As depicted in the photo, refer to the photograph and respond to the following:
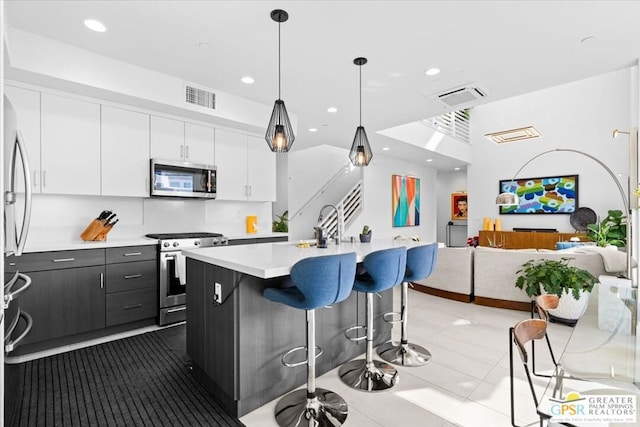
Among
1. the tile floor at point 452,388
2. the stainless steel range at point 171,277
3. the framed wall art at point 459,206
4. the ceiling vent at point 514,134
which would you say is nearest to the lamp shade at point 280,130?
the stainless steel range at point 171,277

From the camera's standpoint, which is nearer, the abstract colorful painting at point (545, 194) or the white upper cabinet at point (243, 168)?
the white upper cabinet at point (243, 168)

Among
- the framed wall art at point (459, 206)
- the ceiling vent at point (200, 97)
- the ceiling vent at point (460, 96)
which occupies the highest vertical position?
the ceiling vent at point (460, 96)

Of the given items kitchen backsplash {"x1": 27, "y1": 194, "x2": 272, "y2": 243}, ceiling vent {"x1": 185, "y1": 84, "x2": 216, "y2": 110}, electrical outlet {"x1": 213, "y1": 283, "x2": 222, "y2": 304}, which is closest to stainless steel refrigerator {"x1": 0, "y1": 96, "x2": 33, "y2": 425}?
electrical outlet {"x1": 213, "y1": 283, "x2": 222, "y2": 304}

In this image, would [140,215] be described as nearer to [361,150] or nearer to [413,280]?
[361,150]

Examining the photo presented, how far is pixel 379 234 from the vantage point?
7566mm

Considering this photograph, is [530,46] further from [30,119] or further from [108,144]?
[30,119]

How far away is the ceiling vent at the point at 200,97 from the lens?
3.61m

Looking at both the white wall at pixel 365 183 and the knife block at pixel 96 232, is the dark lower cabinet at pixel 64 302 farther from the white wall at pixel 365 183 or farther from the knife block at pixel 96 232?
the white wall at pixel 365 183

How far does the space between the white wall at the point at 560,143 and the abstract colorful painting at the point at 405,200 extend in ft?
4.97

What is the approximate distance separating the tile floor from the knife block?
2522 mm

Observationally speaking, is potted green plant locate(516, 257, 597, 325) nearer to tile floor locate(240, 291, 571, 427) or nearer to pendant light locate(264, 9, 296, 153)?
tile floor locate(240, 291, 571, 427)

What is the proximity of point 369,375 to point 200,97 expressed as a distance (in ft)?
11.0

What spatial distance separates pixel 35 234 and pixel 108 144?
116 cm

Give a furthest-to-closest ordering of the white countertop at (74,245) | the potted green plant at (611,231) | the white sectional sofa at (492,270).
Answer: the potted green plant at (611,231) → the white sectional sofa at (492,270) → the white countertop at (74,245)
